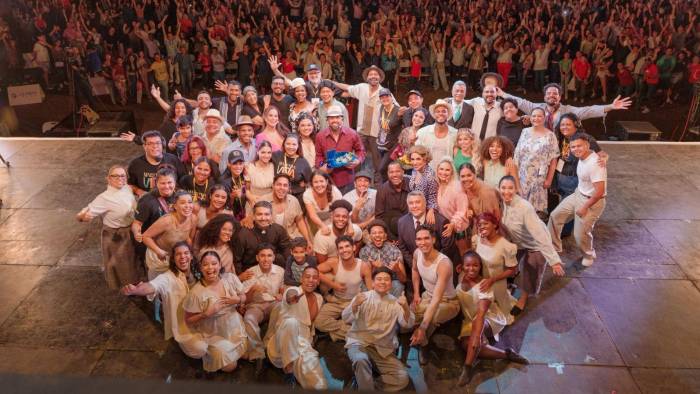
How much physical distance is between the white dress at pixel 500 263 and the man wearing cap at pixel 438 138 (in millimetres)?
1536

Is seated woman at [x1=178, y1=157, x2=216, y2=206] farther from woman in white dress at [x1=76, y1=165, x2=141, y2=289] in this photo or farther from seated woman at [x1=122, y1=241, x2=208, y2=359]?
seated woman at [x1=122, y1=241, x2=208, y2=359]

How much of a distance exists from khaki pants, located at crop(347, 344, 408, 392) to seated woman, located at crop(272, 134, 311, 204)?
2076 mm

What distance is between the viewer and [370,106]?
7.64 meters

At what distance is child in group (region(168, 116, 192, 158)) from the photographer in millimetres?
6883

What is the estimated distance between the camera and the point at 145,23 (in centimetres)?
1330

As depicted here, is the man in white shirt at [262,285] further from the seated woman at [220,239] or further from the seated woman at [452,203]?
the seated woman at [452,203]

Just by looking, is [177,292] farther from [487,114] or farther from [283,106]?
[487,114]

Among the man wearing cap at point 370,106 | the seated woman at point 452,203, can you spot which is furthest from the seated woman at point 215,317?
the man wearing cap at point 370,106

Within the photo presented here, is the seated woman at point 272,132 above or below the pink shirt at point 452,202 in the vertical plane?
above

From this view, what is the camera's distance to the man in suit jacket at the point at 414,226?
5547mm

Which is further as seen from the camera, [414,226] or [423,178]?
[423,178]

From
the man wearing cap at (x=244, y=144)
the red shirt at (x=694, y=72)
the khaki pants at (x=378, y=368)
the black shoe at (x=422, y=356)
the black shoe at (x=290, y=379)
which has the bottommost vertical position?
the black shoe at (x=290, y=379)

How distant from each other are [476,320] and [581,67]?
891cm

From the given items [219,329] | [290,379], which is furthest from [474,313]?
[219,329]
